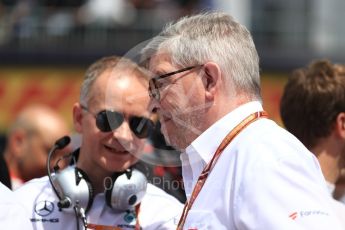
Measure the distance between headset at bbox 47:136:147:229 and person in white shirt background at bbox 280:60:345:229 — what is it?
810 millimetres

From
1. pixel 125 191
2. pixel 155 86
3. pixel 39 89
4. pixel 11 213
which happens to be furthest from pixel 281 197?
pixel 39 89

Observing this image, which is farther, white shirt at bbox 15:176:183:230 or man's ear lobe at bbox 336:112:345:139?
man's ear lobe at bbox 336:112:345:139

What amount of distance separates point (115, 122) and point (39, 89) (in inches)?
353

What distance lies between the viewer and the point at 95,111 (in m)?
4.04

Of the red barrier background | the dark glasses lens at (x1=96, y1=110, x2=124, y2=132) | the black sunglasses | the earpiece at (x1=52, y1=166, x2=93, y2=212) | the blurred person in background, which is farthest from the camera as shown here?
the red barrier background

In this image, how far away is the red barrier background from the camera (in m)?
12.7

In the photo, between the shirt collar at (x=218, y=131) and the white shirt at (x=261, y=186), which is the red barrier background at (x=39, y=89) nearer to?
the shirt collar at (x=218, y=131)

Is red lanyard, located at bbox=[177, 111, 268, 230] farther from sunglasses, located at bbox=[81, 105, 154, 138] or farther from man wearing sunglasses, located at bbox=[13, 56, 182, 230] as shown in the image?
sunglasses, located at bbox=[81, 105, 154, 138]

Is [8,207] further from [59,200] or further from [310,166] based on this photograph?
[310,166]

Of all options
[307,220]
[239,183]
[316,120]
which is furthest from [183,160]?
[316,120]

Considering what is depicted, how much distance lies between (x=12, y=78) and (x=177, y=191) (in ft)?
27.3

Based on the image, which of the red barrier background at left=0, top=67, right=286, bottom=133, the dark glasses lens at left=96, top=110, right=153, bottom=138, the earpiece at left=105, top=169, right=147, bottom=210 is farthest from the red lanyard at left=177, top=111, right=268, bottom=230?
the red barrier background at left=0, top=67, right=286, bottom=133

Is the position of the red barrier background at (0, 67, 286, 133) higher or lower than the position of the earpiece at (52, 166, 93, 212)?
lower

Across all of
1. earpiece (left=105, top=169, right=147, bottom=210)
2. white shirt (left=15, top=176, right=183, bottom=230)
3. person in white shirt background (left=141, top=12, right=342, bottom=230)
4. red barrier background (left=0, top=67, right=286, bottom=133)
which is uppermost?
person in white shirt background (left=141, top=12, right=342, bottom=230)
